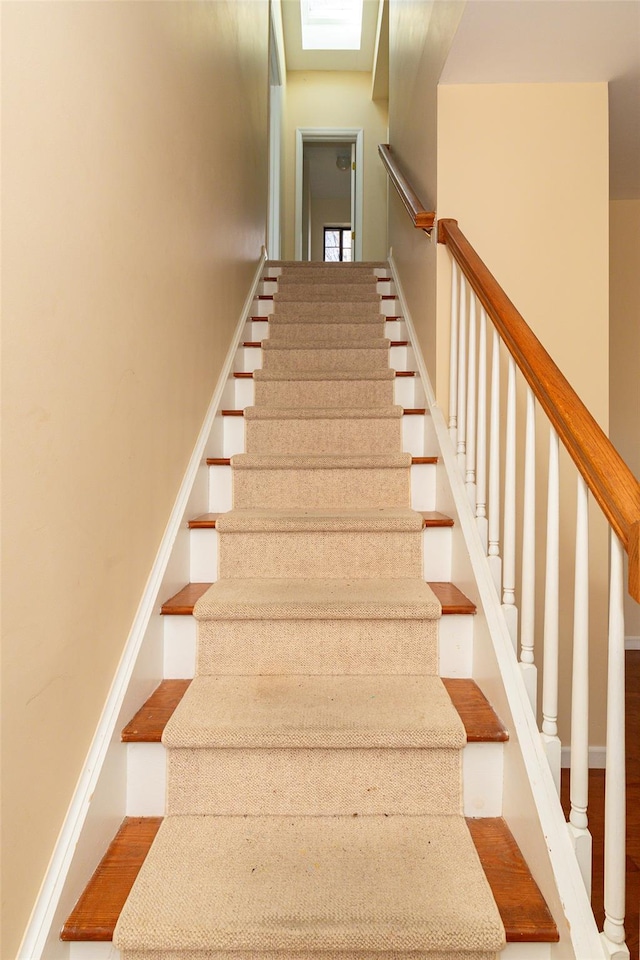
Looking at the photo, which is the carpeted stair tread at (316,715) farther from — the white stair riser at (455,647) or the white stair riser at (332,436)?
the white stair riser at (332,436)

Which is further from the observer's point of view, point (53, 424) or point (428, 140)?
point (428, 140)

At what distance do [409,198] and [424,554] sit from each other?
152 centimetres

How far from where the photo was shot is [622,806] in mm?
885

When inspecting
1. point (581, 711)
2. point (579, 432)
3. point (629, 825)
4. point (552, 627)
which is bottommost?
point (629, 825)

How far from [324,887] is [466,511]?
1.00m

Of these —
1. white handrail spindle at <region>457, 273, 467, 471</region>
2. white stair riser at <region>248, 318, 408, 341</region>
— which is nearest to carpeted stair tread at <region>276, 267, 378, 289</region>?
white stair riser at <region>248, 318, 408, 341</region>

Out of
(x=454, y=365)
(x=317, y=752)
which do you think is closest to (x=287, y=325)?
(x=454, y=365)

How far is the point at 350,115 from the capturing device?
19.3 ft

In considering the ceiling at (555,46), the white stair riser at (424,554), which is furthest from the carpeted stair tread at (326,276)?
the white stair riser at (424,554)

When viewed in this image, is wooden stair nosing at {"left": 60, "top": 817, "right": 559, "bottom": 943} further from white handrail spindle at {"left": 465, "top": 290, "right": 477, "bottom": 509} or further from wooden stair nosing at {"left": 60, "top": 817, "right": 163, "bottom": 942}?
white handrail spindle at {"left": 465, "top": 290, "right": 477, "bottom": 509}

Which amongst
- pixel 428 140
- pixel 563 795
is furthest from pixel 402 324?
pixel 563 795

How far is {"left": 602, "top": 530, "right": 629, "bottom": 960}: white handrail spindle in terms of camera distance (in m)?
0.89

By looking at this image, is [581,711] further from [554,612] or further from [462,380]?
[462,380]

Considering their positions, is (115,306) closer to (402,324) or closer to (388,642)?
(388,642)
